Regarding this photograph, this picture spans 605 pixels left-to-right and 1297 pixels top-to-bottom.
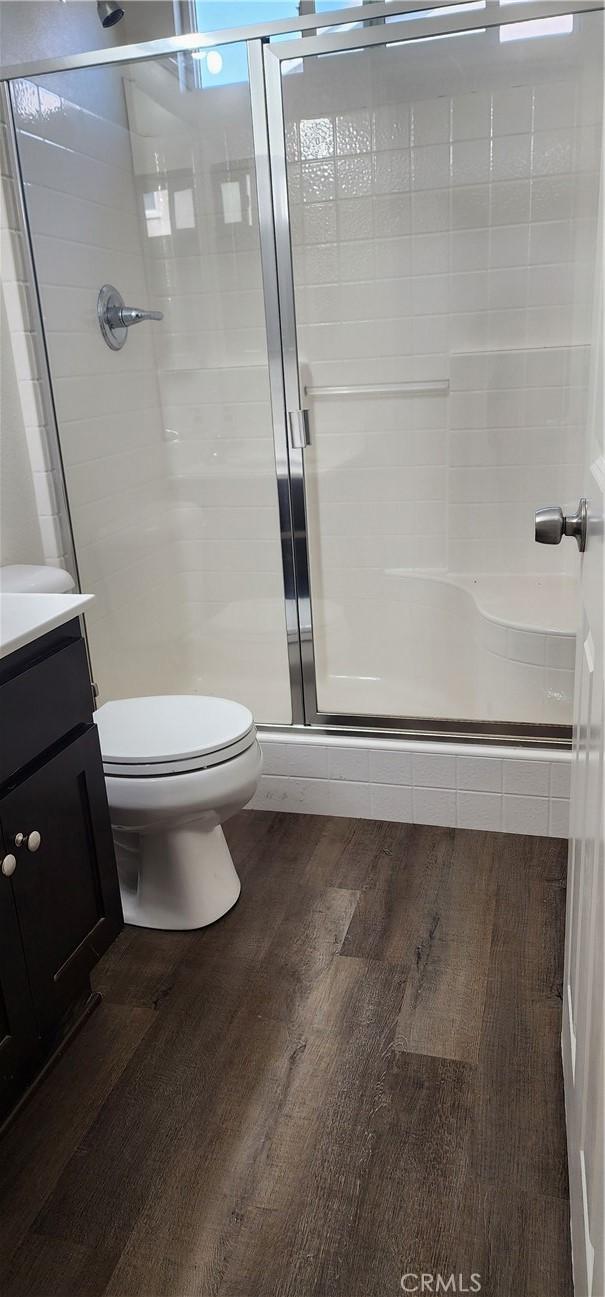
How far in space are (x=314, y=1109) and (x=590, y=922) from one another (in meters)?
0.70

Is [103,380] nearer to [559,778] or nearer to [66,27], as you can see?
[66,27]

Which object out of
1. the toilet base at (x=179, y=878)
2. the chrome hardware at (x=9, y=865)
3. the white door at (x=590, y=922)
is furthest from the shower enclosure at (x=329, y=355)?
the chrome hardware at (x=9, y=865)

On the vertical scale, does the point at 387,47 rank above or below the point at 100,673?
above

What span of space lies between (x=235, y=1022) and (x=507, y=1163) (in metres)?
0.55

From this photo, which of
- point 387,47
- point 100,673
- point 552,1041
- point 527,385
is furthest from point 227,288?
point 552,1041

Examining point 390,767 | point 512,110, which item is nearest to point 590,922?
point 390,767

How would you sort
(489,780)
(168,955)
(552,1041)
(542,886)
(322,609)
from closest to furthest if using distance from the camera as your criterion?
1. (552,1041)
2. (168,955)
3. (542,886)
4. (489,780)
5. (322,609)

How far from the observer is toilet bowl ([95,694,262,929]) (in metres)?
1.83

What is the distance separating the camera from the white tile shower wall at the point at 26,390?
2.18 meters

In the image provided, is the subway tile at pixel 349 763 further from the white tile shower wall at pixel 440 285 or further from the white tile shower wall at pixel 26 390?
the white tile shower wall at pixel 26 390

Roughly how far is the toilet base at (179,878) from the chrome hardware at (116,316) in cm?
132

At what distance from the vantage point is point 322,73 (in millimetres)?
2154

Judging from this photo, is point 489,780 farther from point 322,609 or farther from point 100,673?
point 100,673

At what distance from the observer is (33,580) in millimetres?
2102
